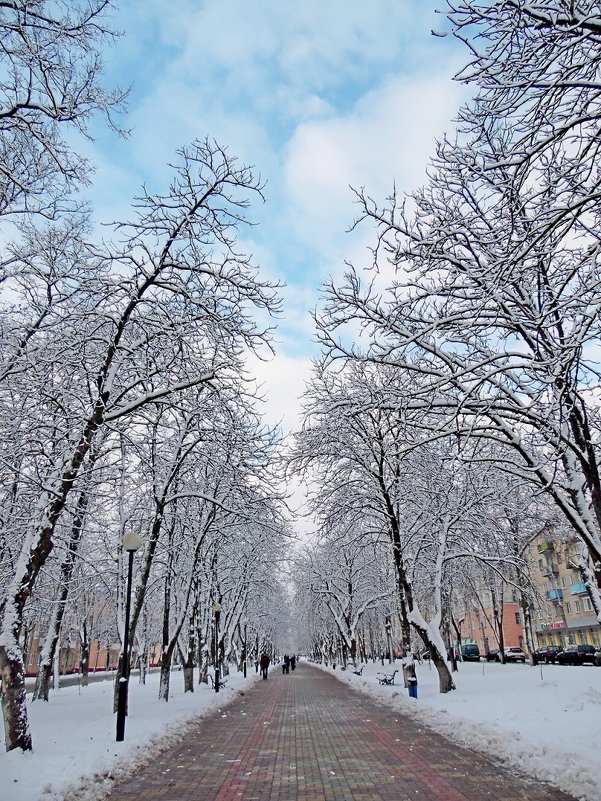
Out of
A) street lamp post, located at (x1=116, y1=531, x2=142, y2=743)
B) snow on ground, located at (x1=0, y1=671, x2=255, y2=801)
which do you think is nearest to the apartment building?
snow on ground, located at (x1=0, y1=671, x2=255, y2=801)

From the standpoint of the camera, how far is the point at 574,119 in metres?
5.26

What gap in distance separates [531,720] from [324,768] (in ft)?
16.3

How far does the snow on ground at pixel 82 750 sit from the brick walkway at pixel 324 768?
1.19ft

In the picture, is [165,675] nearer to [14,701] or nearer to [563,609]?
[14,701]

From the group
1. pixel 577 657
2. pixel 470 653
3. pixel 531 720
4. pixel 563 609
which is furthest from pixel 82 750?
pixel 563 609

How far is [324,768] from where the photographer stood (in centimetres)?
897

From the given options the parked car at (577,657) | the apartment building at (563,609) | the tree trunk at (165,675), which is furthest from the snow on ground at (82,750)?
the apartment building at (563,609)

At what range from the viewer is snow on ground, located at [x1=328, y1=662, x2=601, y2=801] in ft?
25.6

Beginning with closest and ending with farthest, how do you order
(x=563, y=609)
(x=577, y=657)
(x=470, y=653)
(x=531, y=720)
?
(x=531, y=720)
(x=577, y=657)
(x=470, y=653)
(x=563, y=609)

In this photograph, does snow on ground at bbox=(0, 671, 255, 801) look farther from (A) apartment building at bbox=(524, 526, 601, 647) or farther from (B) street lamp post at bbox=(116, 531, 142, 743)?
(A) apartment building at bbox=(524, 526, 601, 647)

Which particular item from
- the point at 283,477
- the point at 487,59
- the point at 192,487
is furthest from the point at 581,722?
the point at 192,487

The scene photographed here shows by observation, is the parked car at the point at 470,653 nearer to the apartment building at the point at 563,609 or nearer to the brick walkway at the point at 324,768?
the apartment building at the point at 563,609

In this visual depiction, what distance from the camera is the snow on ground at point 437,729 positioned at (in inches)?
289

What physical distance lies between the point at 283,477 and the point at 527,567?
10047mm
